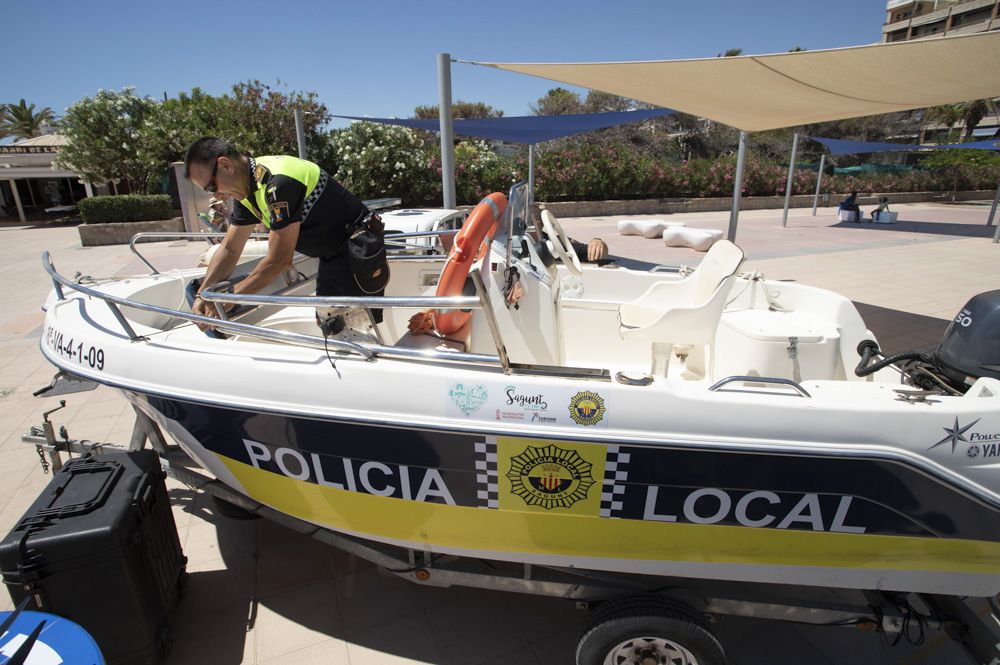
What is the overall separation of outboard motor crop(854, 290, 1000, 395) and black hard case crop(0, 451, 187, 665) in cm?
285

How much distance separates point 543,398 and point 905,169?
3073 centimetres

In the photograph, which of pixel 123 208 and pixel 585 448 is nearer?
pixel 585 448

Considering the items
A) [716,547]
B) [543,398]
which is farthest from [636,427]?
[716,547]

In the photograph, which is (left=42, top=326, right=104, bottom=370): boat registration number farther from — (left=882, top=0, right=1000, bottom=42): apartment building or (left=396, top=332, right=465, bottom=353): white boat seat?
(left=882, top=0, right=1000, bottom=42): apartment building

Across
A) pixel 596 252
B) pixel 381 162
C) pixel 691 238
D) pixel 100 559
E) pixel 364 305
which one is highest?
pixel 381 162

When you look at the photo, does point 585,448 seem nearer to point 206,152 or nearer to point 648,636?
point 648,636

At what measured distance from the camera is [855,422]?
1.55 m

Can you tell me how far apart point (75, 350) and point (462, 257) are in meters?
1.66

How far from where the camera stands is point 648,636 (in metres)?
1.77

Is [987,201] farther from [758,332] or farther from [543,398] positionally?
[543,398]

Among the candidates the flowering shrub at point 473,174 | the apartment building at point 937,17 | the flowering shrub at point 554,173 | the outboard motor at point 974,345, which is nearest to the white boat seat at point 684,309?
the outboard motor at point 974,345

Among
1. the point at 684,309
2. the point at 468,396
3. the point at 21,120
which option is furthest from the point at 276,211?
the point at 21,120

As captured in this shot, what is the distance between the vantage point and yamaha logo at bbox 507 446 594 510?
1.65 meters

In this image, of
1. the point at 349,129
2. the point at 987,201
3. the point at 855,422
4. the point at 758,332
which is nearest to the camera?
the point at 855,422
